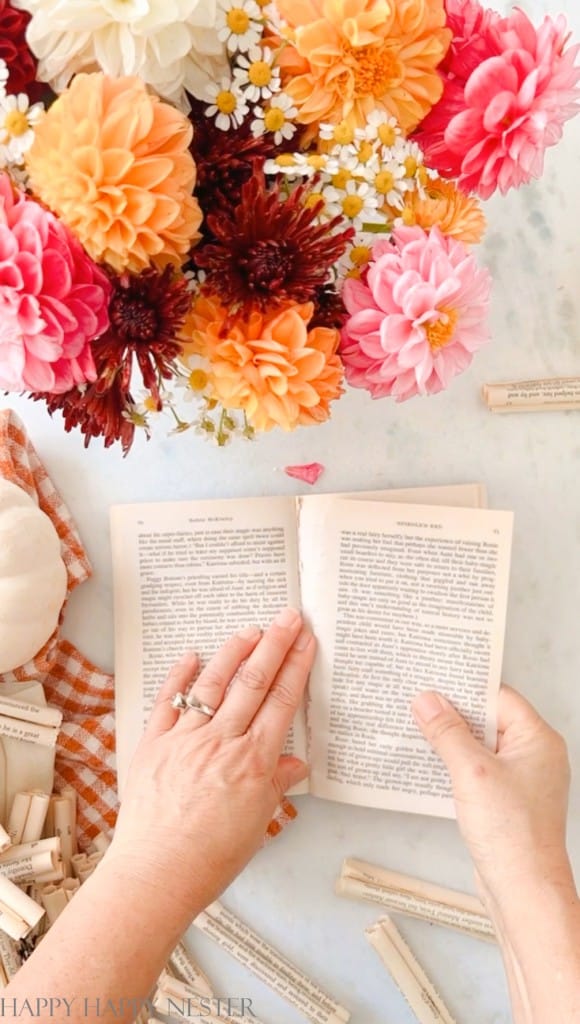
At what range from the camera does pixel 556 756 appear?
2.82ft

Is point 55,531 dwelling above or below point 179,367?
below

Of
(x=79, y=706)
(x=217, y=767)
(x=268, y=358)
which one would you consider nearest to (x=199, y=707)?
(x=217, y=767)

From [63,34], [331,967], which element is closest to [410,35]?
[63,34]

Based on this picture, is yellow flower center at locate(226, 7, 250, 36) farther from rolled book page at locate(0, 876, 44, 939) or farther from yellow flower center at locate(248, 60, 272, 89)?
rolled book page at locate(0, 876, 44, 939)

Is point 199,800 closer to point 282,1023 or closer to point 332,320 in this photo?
point 282,1023

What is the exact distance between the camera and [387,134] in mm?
573

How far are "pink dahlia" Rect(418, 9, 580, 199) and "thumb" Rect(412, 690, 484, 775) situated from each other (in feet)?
1.67

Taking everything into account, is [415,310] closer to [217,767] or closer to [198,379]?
[198,379]

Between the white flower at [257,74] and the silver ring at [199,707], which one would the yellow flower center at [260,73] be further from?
the silver ring at [199,707]

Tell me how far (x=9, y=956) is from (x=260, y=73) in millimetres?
814

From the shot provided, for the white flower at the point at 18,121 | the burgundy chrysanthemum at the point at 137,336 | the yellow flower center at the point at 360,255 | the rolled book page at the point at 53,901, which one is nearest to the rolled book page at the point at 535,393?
the yellow flower center at the point at 360,255

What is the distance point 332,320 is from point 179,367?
12 centimetres

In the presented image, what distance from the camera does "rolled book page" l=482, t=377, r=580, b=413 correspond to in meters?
0.94

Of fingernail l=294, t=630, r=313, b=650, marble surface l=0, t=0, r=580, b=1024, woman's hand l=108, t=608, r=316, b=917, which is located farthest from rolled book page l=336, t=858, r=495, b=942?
fingernail l=294, t=630, r=313, b=650
